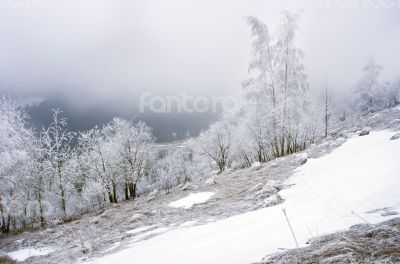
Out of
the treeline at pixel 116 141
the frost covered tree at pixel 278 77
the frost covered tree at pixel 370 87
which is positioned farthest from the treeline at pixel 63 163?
the frost covered tree at pixel 370 87

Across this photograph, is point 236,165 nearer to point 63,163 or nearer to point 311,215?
point 63,163

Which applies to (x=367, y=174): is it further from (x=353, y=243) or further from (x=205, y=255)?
(x=205, y=255)

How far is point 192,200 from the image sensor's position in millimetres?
12977

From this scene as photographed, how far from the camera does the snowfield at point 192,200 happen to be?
12359 mm

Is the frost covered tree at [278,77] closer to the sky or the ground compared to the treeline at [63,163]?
closer to the sky

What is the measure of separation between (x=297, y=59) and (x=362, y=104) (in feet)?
112

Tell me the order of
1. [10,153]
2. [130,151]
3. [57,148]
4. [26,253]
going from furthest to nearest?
[130,151], [57,148], [10,153], [26,253]

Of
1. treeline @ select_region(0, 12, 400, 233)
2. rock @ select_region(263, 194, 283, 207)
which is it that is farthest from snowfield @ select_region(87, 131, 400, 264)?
treeline @ select_region(0, 12, 400, 233)

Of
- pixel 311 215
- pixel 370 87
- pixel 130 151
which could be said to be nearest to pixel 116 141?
pixel 130 151

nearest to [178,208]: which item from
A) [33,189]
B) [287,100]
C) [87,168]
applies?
[287,100]

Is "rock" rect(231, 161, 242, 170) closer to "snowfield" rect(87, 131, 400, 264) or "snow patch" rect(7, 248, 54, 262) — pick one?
"snow patch" rect(7, 248, 54, 262)

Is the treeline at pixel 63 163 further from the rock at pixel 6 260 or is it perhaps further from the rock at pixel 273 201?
the rock at pixel 273 201

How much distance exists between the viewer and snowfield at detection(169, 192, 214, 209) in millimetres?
12359

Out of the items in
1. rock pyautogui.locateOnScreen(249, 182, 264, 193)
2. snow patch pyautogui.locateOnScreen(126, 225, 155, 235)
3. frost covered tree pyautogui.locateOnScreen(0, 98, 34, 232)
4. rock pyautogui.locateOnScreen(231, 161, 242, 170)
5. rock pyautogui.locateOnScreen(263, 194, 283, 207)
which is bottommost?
rock pyautogui.locateOnScreen(231, 161, 242, 170)
